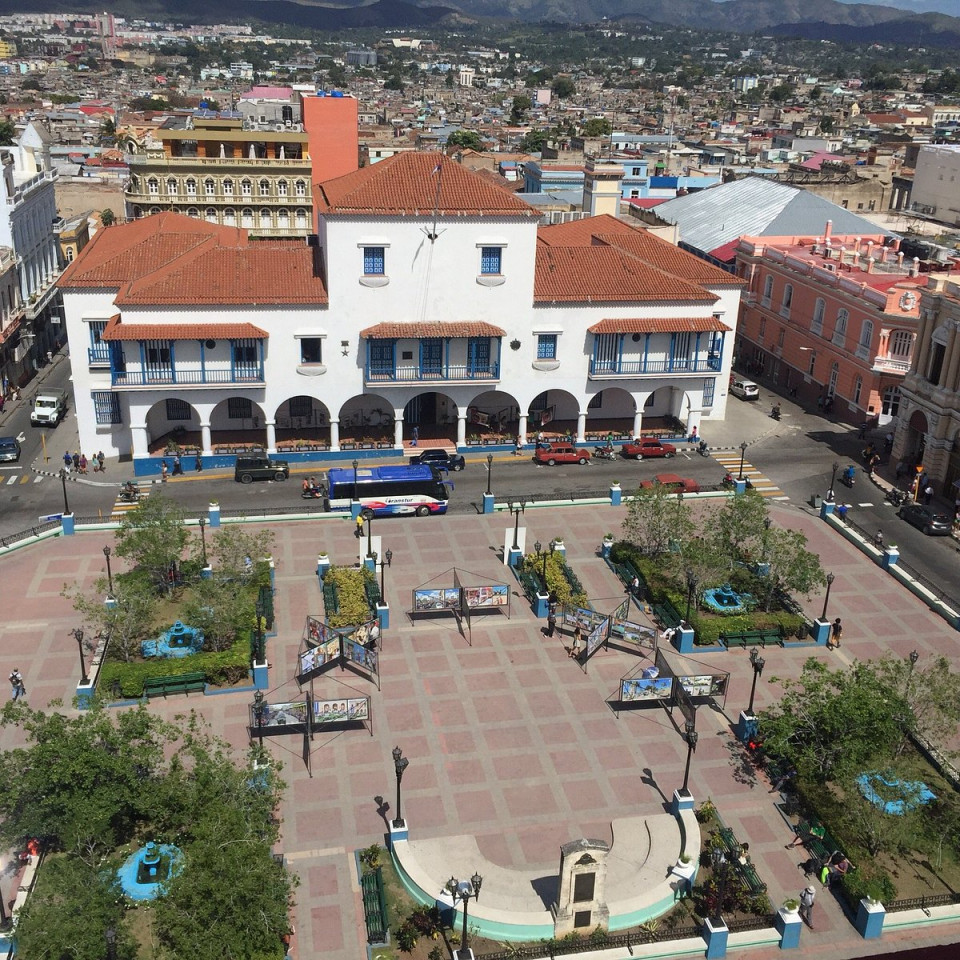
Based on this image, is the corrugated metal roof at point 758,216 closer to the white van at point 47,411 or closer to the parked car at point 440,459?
the parked car at point 440,459

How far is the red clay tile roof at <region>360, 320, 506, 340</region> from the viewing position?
56719mm

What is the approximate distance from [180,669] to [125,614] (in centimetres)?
290

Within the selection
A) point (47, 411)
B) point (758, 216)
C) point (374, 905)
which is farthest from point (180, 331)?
point (758, 216)

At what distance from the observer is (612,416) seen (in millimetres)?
66312

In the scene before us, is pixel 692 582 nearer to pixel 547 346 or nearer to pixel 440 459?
pixel 440 459

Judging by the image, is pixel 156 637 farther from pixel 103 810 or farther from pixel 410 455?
pixel 410 455

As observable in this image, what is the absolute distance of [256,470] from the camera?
184 feet

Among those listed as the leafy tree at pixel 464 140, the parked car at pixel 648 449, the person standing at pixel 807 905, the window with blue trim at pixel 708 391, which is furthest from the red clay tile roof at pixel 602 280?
the leafy tree at pixel 464 140

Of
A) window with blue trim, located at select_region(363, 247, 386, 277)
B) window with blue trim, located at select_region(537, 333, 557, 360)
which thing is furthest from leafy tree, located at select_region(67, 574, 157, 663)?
window with blue trim, located at select_region(537, 333, 557, 360)

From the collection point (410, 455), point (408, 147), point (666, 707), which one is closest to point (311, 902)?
point (666, 707)

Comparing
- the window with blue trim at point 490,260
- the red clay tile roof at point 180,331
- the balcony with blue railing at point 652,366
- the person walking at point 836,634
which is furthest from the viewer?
the balcony with blue railing at point 652,366

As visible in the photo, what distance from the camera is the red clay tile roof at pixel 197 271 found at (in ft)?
183

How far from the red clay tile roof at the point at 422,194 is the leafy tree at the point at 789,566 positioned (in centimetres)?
2356

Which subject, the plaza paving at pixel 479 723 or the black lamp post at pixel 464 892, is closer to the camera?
the black lamp post at pixel 464 892
